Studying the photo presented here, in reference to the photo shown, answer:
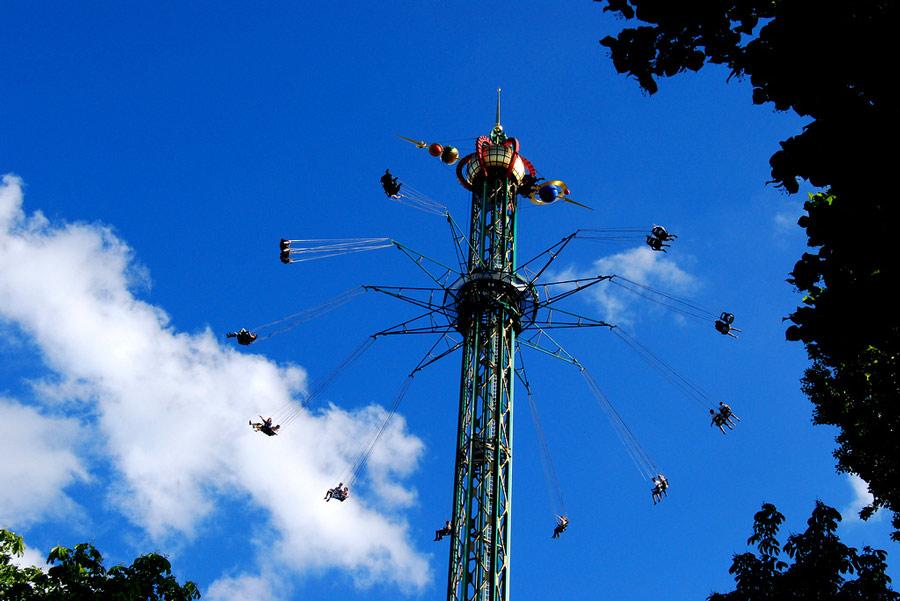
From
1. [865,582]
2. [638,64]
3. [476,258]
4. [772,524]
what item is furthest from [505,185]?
[638,64]

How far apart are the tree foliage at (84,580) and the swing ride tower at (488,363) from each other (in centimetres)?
669

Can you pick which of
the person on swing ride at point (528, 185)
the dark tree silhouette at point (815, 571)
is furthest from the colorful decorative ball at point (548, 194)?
the dark tree silhouette at point (815, 571)

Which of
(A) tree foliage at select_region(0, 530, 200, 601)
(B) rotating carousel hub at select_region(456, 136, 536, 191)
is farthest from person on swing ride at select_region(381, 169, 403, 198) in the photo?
(A) tree foliage at select_region(0, 530, 200, 601)

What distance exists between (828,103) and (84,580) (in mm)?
16638

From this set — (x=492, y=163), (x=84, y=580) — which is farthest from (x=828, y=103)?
(x=492, y=163)

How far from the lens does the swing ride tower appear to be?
23.0 meters

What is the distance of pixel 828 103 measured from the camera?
895cm

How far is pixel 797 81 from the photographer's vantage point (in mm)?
9031

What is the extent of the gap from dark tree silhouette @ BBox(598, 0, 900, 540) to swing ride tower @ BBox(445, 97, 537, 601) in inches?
576

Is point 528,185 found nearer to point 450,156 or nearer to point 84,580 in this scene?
point 450,156

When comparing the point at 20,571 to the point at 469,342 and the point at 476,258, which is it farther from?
the point at 476,258

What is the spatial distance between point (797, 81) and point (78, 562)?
651 inches

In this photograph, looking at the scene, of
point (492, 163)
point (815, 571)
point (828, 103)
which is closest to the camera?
point (828, 103)

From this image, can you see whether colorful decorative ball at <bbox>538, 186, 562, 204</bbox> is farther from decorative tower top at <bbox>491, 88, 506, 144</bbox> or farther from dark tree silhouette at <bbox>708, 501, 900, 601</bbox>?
dark tree silhouette at <bbox>708, 501, 900, 601</bbox>
